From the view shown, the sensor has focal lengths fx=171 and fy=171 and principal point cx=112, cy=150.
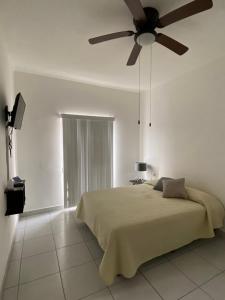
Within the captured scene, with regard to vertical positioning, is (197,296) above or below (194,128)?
below

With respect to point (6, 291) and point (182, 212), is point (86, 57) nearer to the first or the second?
point (182, 212)

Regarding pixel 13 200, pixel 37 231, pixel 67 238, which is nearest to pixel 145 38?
pixel 13 200

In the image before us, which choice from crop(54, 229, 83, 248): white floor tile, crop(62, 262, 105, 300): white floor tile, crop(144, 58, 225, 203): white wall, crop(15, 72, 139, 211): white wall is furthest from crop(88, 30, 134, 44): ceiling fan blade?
crop(54, 229, 83, 248): white floor tile

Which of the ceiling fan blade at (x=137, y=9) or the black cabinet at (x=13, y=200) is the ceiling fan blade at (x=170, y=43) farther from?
the black cabinet at (x=13, y=200)

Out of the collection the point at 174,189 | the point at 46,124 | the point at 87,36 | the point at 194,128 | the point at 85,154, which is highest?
the point at 87,36

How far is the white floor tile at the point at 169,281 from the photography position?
174 centimetres

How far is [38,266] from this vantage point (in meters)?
2.11

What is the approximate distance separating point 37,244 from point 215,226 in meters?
2.67

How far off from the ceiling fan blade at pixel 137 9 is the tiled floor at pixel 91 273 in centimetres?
263

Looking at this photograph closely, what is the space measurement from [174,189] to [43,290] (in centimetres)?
225

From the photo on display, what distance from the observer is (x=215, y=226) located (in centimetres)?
252

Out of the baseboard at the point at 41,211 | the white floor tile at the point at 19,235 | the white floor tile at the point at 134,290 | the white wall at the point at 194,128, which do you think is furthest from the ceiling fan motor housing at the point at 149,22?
the baseboard at the point at 41,211

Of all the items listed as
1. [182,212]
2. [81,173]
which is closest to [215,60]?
[182,212]

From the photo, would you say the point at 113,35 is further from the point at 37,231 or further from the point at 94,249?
the point at 37,231
